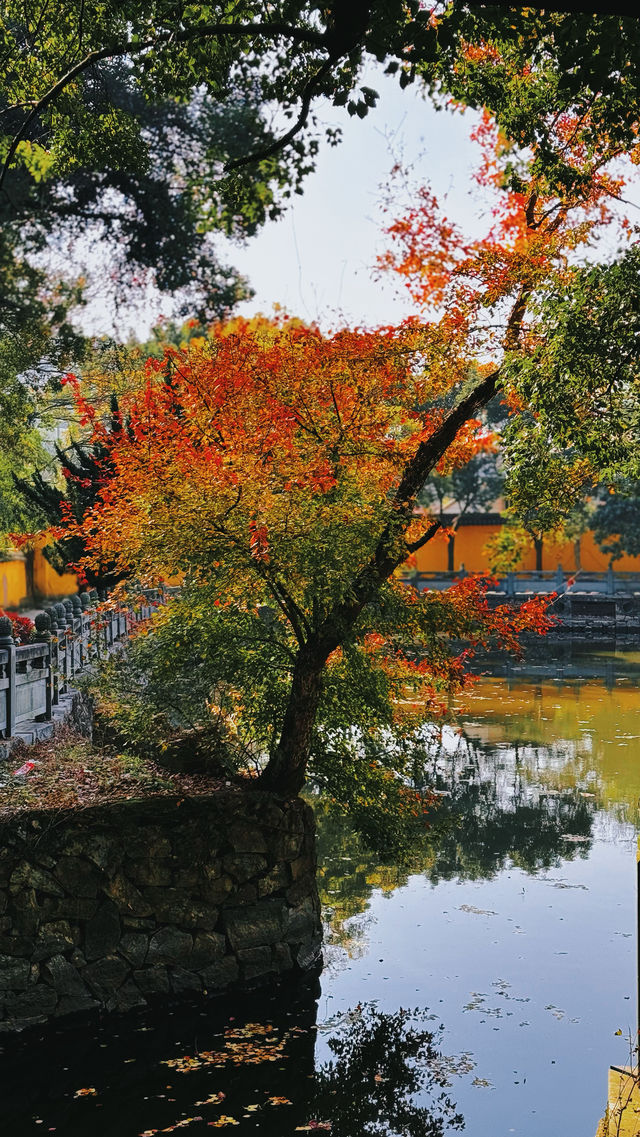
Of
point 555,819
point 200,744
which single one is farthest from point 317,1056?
point 555,819

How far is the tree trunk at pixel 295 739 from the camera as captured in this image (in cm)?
1093

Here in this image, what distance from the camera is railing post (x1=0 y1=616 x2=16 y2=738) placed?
11.4 m

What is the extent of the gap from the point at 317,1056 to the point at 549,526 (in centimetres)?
563

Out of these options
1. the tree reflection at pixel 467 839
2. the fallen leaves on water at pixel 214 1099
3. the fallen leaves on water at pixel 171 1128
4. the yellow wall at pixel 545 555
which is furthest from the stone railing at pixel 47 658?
the yellow wall at pixel 545 555

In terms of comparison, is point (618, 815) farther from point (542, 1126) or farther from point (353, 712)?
point (542, 1126)

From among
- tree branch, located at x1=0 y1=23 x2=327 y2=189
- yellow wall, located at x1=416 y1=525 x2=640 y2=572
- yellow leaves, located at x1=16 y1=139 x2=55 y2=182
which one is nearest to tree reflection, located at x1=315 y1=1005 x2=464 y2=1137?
tree branch, located at x1=0 y1=23 x2=327 y2=189

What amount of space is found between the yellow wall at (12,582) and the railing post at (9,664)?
36.0 metres

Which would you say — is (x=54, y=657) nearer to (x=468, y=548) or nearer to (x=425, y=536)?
(x=425, y=536)

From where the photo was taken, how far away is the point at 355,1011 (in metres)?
9.72

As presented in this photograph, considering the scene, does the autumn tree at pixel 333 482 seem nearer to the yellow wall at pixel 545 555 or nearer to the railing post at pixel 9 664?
the railing post at pixel 9 664

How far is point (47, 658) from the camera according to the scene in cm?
1322

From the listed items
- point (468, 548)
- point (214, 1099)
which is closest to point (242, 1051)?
point (214, 1099)

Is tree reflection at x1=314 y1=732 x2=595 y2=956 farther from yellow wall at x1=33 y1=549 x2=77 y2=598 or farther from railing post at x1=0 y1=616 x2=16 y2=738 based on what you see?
yellow wall at x1=33 y1=549 x2=77 y2=598

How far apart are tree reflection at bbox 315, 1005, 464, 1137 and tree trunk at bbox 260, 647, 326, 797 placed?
91.3 inches
